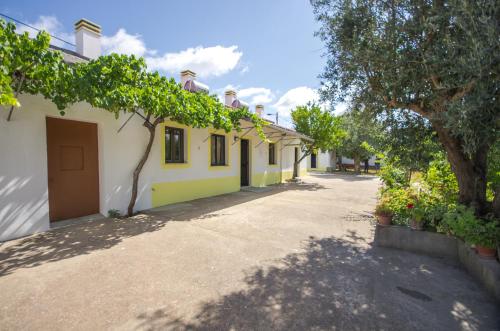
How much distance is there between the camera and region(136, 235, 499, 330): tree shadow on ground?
7.93ft

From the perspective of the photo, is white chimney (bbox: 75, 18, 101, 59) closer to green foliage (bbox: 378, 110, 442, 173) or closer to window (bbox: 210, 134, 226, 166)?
window (bbox: 210, 134, 226, 166)

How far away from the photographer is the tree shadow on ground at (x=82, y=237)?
3.80 meters

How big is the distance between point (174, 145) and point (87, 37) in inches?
153

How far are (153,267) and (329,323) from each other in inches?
100

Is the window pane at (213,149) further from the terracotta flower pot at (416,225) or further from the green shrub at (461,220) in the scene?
the green shrub at (461,220)

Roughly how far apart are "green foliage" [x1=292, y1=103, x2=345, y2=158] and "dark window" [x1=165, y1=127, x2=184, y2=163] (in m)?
9.16

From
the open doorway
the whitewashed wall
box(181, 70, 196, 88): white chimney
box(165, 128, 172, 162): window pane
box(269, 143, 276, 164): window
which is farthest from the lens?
box(269, 143, 276, 164): window

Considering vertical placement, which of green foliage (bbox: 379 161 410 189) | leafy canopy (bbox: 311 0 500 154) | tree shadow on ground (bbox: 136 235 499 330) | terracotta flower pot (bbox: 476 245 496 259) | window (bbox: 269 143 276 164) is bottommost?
tree shadow on ground (bbox: 136 235 499 330)

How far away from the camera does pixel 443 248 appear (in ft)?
13.4

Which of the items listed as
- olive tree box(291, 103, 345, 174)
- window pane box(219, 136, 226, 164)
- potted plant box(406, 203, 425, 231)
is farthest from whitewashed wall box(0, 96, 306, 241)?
olive tree box(291, 103, 345, 174)

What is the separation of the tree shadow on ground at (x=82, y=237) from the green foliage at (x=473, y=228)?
17.0 feet

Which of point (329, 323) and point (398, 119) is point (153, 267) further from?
point (398, 119)

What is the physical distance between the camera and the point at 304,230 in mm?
5500

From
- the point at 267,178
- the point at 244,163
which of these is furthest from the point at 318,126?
the point at 244,163
